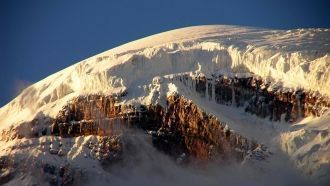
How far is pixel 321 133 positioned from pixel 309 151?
7.46 ft

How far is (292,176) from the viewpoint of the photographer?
643 feet

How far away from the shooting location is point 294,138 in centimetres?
19962

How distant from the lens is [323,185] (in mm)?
191250

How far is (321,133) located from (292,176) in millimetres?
5527

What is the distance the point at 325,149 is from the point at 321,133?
94.6 inches

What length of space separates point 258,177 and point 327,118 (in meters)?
9.65

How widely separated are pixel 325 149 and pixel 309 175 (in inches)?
131

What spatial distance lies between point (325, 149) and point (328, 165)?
265 centimetres

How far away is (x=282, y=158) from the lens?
199625 millimetres

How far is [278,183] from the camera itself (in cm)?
19638

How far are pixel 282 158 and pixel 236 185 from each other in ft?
18.6

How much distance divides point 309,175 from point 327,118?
8254mm

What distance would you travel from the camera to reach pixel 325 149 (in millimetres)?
195250

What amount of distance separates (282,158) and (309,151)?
12.8 ft
